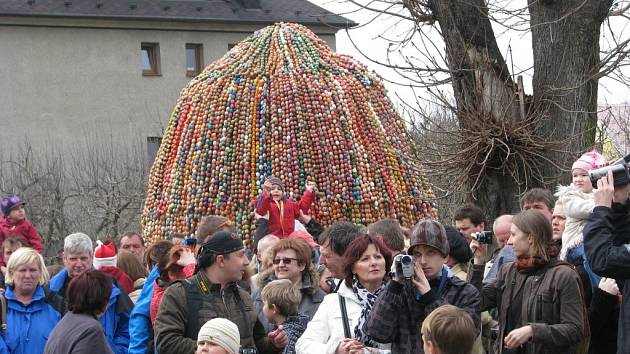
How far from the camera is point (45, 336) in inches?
356

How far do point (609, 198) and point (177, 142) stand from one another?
387 inches

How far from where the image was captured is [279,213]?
1315 centimetres

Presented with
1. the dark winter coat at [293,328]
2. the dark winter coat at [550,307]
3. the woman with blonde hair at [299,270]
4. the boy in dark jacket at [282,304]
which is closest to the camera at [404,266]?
the dark winter coat at [550,307]

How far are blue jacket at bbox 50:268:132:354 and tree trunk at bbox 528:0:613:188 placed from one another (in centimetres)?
508

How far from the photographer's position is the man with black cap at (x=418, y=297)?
6.69 m

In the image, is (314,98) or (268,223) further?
(314,98)

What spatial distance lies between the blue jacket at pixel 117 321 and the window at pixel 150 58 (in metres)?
31.2

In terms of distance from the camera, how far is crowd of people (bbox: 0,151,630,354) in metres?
6.73

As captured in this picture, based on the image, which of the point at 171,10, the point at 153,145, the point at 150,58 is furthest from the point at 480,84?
the point at 150,58

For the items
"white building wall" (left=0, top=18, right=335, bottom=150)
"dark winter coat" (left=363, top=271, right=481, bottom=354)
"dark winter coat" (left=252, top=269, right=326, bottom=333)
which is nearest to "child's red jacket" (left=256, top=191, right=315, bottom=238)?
"dark winter coat" (left=252, top=269, right=326, bottom=333)

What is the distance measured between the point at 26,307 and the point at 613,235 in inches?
188

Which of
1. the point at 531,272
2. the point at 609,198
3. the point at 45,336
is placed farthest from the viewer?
the point at 45,336

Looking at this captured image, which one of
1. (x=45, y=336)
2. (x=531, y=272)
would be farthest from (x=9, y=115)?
(x=531, y=272)

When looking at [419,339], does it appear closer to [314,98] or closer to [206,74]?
[314,98]
